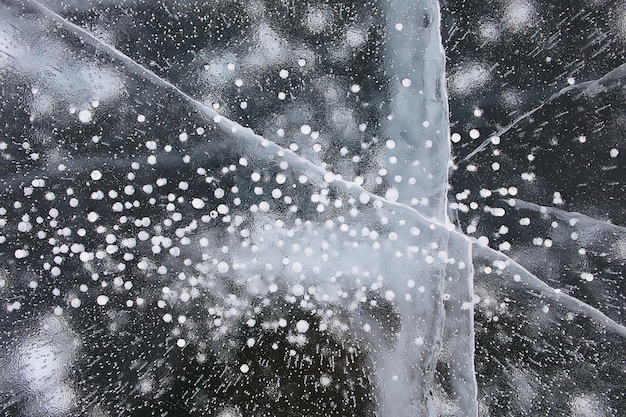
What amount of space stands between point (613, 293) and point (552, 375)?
0.37 feet

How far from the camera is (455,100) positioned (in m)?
0.63

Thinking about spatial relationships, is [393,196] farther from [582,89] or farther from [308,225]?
[582,89]

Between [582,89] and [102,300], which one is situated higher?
[582,89]

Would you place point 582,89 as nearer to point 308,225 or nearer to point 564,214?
point 564,214

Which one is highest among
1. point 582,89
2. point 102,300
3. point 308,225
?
point 582,89

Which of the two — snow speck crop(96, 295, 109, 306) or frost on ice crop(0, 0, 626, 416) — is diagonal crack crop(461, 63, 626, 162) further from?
snow speck crop(96, 295, 109, 306)

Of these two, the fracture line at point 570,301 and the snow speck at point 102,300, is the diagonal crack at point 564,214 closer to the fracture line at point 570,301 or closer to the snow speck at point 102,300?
the fracture line at point 570,301

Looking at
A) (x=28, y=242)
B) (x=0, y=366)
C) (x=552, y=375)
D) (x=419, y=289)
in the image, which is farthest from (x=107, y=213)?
(x=552, y=375)

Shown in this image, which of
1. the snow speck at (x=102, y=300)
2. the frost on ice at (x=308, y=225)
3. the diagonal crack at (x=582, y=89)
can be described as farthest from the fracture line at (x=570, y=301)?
the snow speck at (x=102, y=300)

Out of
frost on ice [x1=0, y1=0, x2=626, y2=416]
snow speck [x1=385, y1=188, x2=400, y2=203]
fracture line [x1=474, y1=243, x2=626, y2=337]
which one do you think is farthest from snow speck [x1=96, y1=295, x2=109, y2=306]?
fracture line [x1=474, y1=243, x2=626, y2=337]

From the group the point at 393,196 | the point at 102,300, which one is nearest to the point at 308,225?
the point at 393,196

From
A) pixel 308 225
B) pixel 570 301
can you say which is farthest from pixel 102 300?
pixel 570 301

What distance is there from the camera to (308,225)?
0.63m

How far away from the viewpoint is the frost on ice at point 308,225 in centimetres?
63
